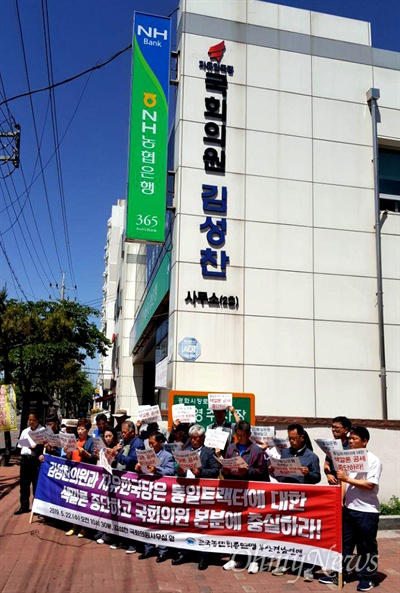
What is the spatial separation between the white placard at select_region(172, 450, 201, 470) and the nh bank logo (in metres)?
9.48

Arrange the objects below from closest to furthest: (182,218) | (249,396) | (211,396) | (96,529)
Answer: (96,529)
(211,396)
(249,396)
(182,218)

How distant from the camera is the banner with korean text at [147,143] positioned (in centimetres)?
1151

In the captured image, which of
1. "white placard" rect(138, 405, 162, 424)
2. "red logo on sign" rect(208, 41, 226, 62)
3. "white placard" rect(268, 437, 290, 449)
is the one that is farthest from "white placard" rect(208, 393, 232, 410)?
"red logo on sign" rect(208, 41, 226, 62)

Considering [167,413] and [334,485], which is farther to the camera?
[167,413]

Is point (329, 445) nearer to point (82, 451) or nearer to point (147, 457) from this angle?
point (147, 457)

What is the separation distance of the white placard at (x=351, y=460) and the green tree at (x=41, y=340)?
13858mm

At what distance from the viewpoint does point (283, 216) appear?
39.2 feet

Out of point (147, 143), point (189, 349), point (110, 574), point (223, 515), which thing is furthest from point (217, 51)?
point (110, 574)

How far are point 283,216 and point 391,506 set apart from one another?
249 inches

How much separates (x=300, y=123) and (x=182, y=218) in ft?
12.4

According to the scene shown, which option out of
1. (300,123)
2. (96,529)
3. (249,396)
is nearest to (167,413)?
(249,396)

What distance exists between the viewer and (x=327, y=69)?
12.7 metres

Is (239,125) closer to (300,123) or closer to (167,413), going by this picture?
(300,123)

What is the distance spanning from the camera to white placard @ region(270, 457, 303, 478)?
6.39m
